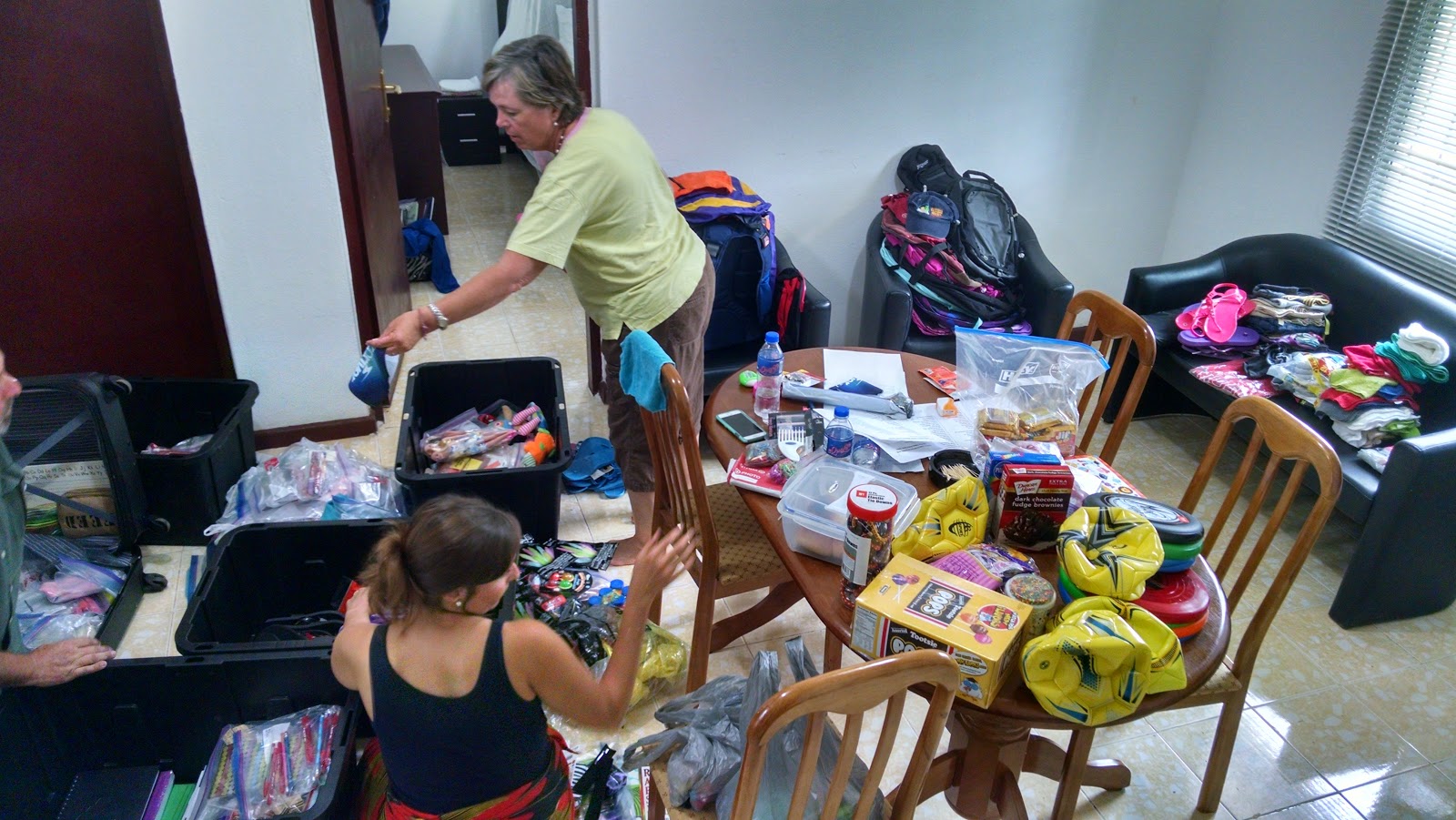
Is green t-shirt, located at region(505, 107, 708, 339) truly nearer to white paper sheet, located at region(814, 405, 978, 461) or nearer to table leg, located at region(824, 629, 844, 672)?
white paper sheet, located at region(814, 405, 978, 461)

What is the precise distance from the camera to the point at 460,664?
1.48 meters

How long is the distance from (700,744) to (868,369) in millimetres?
1171

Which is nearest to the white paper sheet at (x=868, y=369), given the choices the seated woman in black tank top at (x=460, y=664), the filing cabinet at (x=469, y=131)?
the seated woman in black tank top at (x=460, y=664)

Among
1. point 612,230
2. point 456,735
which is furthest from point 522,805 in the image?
point 612,230

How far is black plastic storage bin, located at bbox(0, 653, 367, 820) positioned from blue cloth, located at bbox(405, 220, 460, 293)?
113 inches

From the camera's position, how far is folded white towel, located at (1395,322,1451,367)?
9.62ft

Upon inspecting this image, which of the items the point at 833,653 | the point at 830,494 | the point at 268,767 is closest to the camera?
the point at 830,494

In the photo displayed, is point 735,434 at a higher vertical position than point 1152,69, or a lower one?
lower

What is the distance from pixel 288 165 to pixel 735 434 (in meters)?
1.86

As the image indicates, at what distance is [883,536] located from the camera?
1.66m

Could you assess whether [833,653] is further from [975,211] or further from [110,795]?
[975,211]

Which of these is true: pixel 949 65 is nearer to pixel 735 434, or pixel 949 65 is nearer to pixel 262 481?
pixel 735 434

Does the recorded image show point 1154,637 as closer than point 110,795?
Yes

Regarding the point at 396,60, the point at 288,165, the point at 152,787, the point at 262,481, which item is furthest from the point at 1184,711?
the point at 396,60
